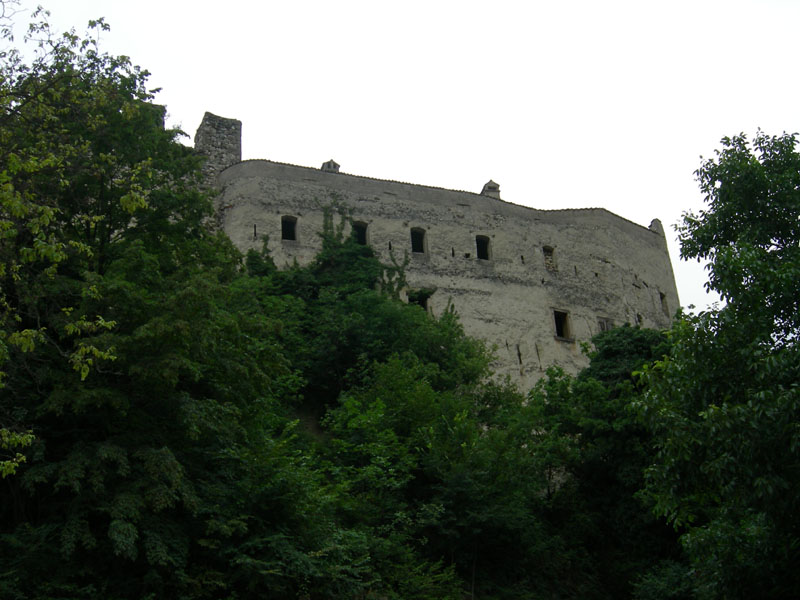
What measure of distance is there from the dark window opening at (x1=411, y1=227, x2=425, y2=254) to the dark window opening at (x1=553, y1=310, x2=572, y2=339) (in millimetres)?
5334

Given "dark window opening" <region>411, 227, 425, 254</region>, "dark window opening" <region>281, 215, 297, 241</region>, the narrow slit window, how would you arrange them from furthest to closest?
→ the narrow slit window, "dark window opening" <region>411, 227, 425, 254</region>, "dark window opening" <region>281, 215, 297, 241</region>

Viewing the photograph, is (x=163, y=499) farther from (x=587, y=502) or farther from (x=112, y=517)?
(x=587, y=502)

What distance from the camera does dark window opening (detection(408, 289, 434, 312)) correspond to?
88.0ft

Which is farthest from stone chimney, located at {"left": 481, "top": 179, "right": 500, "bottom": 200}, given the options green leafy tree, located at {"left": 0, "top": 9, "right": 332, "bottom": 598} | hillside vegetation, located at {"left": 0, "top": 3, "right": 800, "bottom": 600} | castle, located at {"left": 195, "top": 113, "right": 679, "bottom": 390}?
green leafy tree, located at {"left": 0, "top": 9, "right": 332, "bottom": 598}

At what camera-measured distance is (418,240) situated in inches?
1125

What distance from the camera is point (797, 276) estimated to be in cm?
1051

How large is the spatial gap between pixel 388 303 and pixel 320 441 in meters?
5.43

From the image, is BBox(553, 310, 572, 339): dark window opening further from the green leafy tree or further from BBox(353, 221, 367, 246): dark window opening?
the green leafy tree

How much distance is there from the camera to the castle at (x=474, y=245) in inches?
1052

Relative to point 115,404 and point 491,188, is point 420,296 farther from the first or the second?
point 115,404

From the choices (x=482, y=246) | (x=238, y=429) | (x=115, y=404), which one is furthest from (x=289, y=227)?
(x=115, y=404)

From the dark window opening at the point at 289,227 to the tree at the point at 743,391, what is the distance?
16.1 metres

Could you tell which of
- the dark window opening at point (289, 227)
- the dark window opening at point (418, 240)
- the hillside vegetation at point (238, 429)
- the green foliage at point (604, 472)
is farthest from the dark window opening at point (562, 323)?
the hillside vegetation at point (238, 429)

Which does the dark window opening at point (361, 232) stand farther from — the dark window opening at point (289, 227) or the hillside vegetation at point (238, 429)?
the hillside vegetation at point (238, 429)
